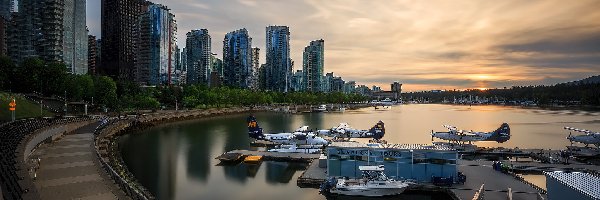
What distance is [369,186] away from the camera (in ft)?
112

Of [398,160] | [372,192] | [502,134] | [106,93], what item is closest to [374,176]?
[372,192]

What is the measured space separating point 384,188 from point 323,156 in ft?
39.5

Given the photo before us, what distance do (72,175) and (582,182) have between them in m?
34.8

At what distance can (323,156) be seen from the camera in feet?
148

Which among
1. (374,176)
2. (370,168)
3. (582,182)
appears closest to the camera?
(582,182)

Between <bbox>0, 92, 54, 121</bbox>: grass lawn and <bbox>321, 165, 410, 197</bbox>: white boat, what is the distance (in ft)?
226

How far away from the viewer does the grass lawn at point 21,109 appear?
256 ft

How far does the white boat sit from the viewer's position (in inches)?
1339

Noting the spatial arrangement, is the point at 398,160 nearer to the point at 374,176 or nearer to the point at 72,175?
the point at 374,176

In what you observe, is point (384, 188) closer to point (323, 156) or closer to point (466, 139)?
point (323, 156)

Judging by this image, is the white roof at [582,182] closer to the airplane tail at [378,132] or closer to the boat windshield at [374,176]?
the boat windshield at [374,176]

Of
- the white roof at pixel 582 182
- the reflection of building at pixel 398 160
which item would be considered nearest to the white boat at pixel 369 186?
the reflection of building at pixel 398 160

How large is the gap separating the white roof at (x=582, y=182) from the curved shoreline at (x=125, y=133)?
77.0ft

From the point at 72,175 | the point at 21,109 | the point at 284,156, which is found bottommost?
the point at 284,156
